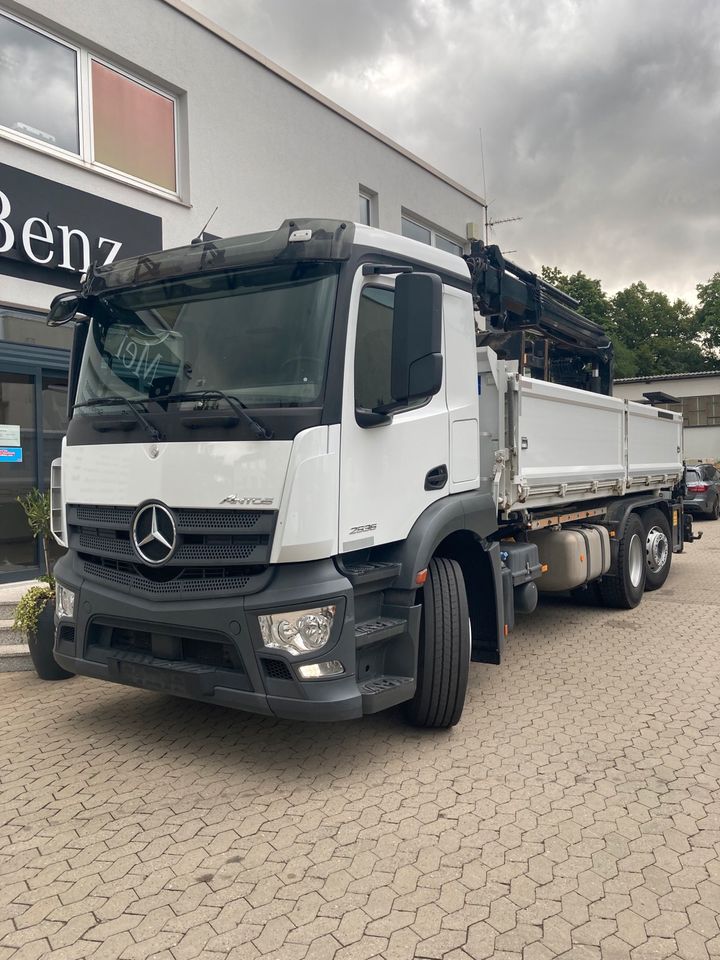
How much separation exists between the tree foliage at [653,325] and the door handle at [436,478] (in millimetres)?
52902

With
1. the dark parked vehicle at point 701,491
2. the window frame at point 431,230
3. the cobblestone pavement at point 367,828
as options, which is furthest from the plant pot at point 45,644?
the dark parked vehicle at point 701,491

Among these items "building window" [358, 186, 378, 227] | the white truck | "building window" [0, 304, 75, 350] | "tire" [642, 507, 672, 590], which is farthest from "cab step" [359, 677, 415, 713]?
"building window" [358, 186, 378, 227]

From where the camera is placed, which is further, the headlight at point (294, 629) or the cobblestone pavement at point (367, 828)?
the headlight at point (294, 629)

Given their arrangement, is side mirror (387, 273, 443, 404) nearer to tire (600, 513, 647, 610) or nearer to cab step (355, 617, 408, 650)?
cab step (355, 617, 408, 650)

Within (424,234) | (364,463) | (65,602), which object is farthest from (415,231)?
(65,602)

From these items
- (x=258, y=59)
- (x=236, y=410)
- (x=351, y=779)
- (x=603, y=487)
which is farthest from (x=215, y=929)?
(x=258, y=59)

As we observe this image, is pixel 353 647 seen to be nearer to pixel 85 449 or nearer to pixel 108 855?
pixel 108 855

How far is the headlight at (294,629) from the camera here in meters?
3.56

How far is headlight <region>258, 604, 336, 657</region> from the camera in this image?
3561 millimetres

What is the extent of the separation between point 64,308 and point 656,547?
24.1 feet

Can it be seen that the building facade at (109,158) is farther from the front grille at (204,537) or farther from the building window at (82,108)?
the front grille at (204,537)

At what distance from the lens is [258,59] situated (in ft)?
34.3

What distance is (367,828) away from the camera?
340cm

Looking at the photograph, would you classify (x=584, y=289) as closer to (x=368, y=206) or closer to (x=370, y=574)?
(x=368, y=206)
